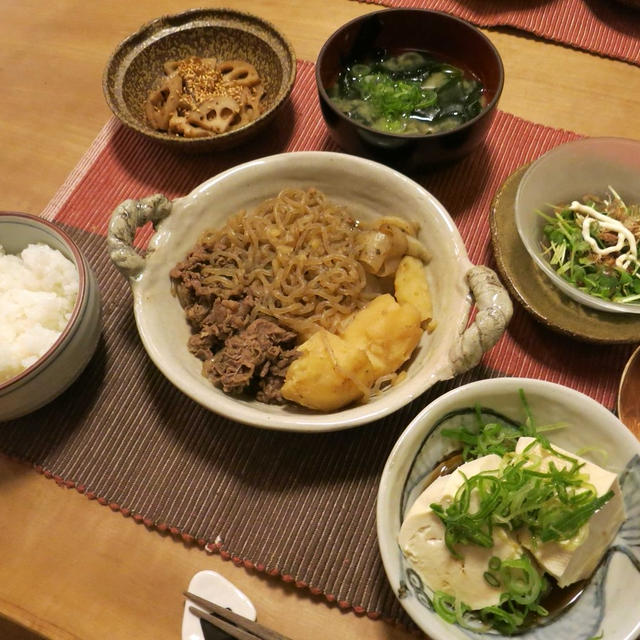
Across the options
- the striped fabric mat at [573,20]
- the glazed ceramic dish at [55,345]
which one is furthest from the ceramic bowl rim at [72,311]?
the striped fabric mat at [573,20]

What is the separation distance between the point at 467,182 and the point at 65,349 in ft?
5.15

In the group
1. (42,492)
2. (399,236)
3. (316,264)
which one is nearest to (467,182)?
(399,236)

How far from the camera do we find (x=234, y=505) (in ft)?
5.15

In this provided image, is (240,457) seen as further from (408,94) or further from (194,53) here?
(194,53)

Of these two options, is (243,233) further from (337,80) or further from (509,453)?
(509,453)

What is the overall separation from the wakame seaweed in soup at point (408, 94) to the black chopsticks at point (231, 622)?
5.56ft

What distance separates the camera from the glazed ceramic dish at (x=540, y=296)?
163cm

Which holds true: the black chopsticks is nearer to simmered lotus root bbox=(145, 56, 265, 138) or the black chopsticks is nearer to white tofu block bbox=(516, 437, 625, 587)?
white tofu block bbox=(516, 437, 625, 587)

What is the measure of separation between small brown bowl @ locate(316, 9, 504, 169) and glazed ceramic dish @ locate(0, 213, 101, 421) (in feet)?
3.38

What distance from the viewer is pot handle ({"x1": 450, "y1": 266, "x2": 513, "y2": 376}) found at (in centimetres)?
138

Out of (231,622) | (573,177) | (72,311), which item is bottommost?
(231,622)

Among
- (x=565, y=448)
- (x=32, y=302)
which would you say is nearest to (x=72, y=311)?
(x=32, y=302)

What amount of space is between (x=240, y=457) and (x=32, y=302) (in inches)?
30.9

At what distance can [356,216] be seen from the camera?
189 cm
